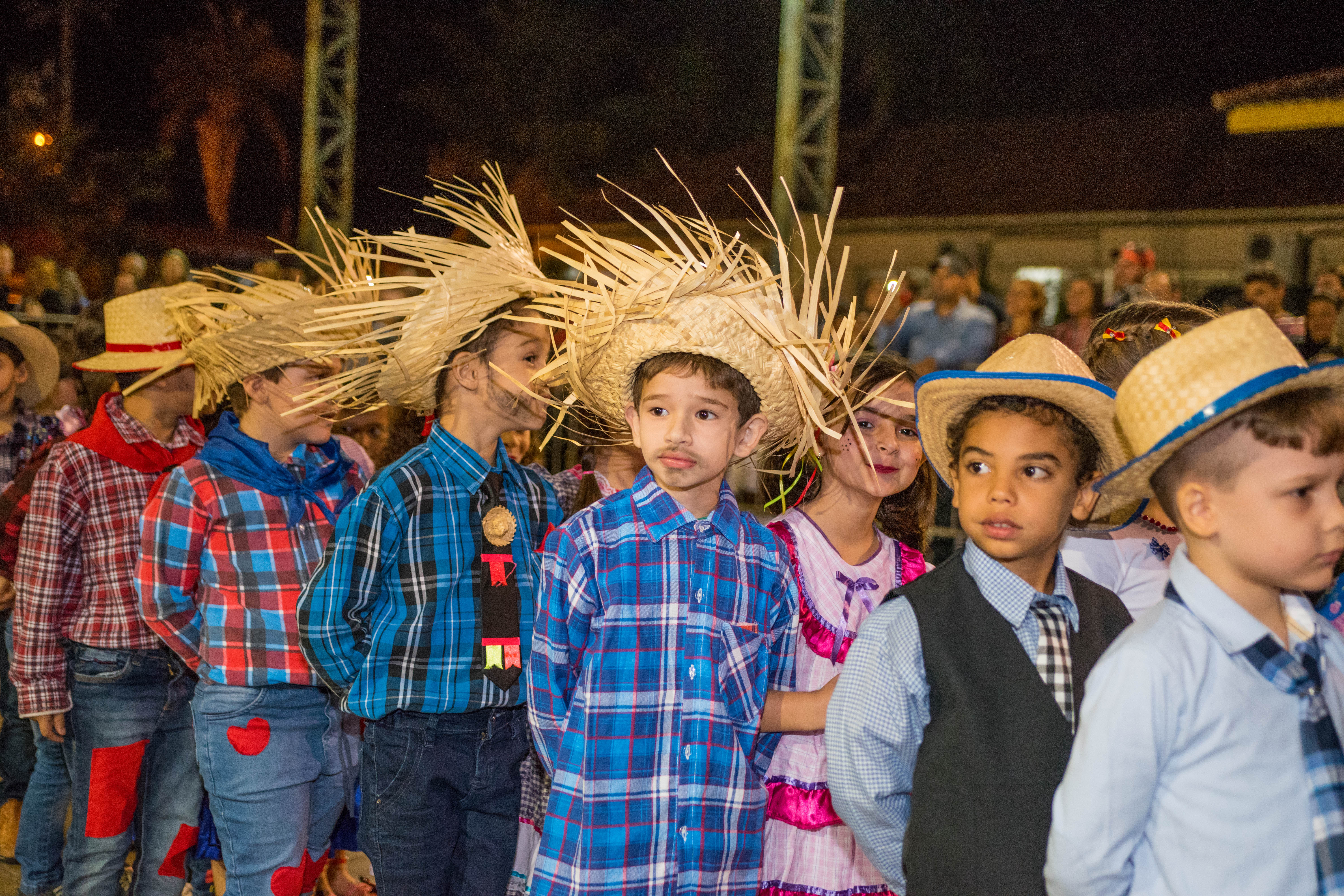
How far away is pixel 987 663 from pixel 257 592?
234cm

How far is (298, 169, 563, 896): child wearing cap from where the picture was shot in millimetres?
3166

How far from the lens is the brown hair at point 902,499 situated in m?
3.34

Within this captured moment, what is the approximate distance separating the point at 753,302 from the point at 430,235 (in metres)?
1.13

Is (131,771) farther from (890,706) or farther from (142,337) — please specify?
(890,706)

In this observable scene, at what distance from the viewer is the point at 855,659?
7.93ft

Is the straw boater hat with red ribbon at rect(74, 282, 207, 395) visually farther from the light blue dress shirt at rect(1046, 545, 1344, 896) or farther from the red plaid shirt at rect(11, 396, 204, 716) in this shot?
the light blue dress shirt at rect(1046, 545, 1344, 896)

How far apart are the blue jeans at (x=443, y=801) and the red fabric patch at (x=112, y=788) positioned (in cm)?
120

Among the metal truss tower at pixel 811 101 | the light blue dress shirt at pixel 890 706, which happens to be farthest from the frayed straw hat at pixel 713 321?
the metal truss tower at pixel 811 101

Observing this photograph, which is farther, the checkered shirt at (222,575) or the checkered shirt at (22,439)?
the checkered shirt at (22,439)

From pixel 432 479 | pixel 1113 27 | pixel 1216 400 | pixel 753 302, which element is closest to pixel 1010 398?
pixel 1216 400

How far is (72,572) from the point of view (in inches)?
164

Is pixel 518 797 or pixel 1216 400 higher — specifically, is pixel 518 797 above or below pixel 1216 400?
below

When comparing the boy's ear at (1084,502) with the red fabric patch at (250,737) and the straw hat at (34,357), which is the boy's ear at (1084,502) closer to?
the red fabric patch at (250,737)

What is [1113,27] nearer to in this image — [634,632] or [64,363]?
[64,363]
